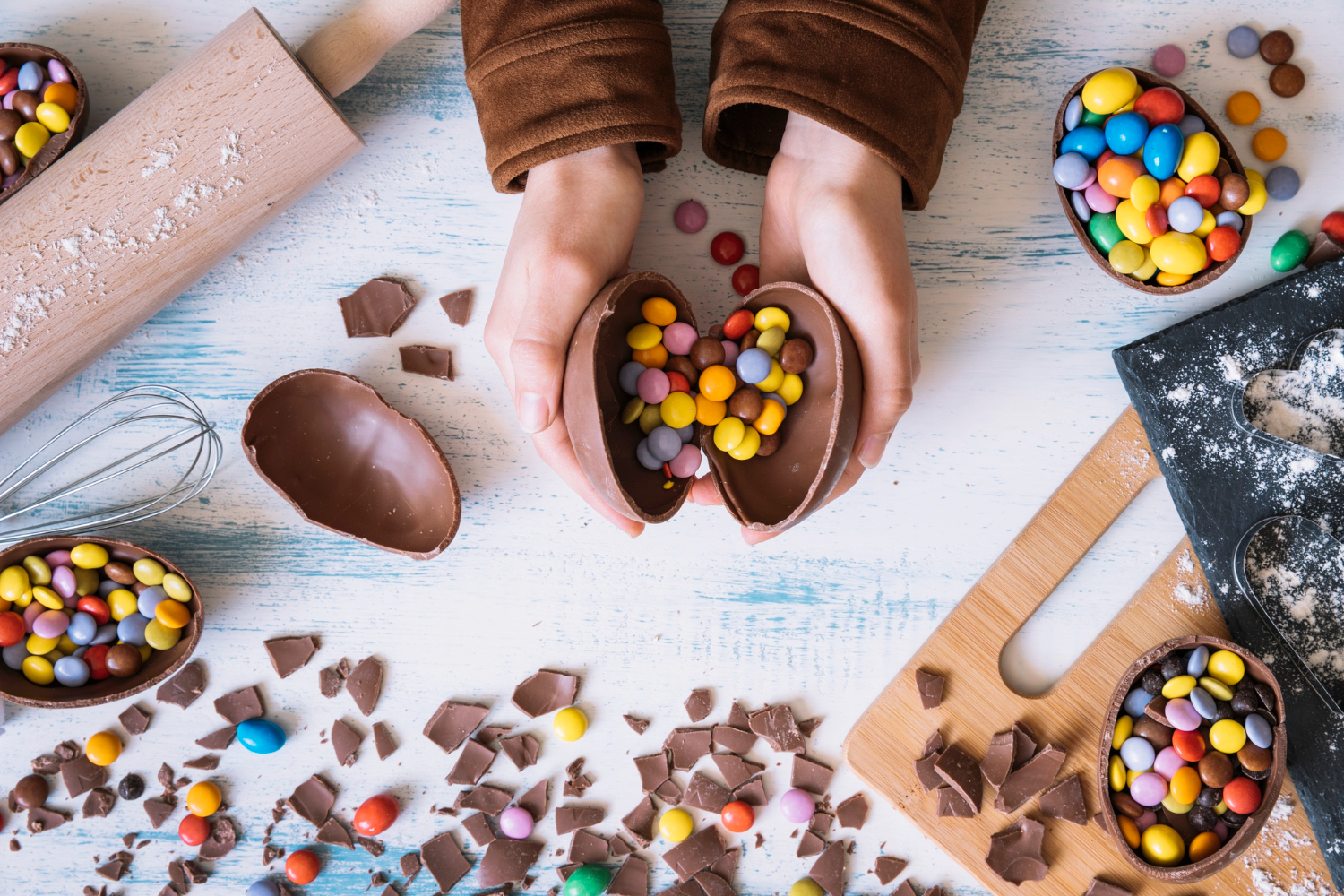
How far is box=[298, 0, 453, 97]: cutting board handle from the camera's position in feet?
3.09

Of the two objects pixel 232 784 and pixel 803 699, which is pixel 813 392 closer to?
pixel 803 699

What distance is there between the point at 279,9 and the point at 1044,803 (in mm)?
1323

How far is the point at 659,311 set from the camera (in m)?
0.85

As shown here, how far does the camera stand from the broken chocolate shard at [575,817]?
40.3 inches

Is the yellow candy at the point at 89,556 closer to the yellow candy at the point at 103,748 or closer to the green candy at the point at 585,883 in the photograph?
the yellow candy at the point at 103,748

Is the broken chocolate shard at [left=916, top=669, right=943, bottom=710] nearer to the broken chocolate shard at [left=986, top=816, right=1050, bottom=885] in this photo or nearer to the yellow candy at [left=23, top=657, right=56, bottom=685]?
the broken chocolate shard at [left=986, top=816, right=1050, bottom=885]

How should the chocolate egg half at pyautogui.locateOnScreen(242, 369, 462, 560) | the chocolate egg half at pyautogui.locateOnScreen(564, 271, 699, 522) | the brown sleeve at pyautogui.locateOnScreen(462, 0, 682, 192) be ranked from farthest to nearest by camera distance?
the chocolate egg half at pyautogui.locateOnScreen(242, 369, 462, 560)
the brown sleeve at pyautogui.locateOnScreen(462, 0, 682, 192)
the chocolate egg half at pyautogui.locateOnScreen(564, 271, 699, 522)

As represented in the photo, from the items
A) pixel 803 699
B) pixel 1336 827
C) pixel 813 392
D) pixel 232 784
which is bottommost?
pixel 232 784

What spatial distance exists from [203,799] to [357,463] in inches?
17.4

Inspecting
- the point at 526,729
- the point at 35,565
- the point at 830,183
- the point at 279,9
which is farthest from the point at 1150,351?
the point at 35,565

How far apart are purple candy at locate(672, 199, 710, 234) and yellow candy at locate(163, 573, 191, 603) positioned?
0.71 m

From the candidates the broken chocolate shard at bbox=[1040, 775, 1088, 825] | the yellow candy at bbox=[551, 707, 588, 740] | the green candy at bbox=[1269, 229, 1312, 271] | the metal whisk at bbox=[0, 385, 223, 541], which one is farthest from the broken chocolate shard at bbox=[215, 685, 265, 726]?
the green candy at bbox=[1269, 229, 1312, 271]

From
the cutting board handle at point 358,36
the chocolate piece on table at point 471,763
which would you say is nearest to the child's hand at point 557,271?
the cutting board handle at point 358,36

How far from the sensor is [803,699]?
3.41ft
